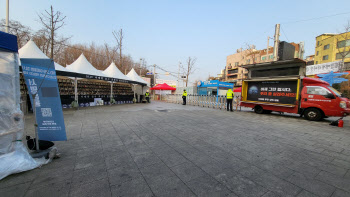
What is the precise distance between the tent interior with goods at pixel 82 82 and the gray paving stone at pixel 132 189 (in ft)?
28.4

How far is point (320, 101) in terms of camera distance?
7258mm

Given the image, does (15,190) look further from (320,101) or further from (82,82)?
(82,82)

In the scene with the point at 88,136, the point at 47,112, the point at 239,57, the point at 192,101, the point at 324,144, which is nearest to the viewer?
the point at 47,112

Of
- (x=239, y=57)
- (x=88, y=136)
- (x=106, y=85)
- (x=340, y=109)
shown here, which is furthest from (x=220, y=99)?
(x=239, y=57)

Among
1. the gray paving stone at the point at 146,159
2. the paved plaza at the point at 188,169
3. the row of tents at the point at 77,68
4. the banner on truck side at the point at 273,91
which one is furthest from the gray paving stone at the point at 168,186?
the row of tents at the point at 77,68

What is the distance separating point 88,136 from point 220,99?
10.8 meters

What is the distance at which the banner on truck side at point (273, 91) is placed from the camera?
326 inches

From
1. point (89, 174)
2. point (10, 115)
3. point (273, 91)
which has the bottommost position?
point (89, 174)

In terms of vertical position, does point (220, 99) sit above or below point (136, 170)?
above

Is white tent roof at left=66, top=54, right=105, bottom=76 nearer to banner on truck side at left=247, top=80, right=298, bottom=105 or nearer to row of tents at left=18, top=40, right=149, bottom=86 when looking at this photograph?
row of tents at left=18, top=40, right=149, bottom=86

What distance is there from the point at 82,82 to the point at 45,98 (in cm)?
1331

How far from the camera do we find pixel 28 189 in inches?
77.2

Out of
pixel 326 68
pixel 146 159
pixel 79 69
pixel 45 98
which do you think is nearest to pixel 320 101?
pixel 146 159

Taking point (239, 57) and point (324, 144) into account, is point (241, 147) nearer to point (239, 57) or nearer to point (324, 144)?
point (324, 144)
